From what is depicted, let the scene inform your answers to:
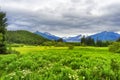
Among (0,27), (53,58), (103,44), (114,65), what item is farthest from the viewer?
(103,44)

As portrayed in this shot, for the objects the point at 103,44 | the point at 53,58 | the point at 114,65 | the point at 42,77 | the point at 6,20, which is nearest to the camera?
the point at 42,77

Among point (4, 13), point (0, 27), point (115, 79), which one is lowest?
point (115, 79)

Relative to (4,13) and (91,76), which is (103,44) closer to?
(4,13)

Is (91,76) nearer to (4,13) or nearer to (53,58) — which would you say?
(53,58)

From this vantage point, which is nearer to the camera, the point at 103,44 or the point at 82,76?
the point at 82,76

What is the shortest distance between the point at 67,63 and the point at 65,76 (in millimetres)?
4868

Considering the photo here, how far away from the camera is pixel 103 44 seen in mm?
162625

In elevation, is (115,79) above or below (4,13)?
below

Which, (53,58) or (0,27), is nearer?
(53,58)

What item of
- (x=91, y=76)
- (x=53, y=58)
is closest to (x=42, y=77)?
(x=91, y=76)

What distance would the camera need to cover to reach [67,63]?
54.2 ft

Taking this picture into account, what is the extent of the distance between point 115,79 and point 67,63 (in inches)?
197

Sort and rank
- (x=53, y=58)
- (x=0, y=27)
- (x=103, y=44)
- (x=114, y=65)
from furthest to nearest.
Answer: (x=103, y=44)
(x=0, y=27)
(x=53, y=58)
(x=114, y=65)

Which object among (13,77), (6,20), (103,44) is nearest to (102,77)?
(13,77)
